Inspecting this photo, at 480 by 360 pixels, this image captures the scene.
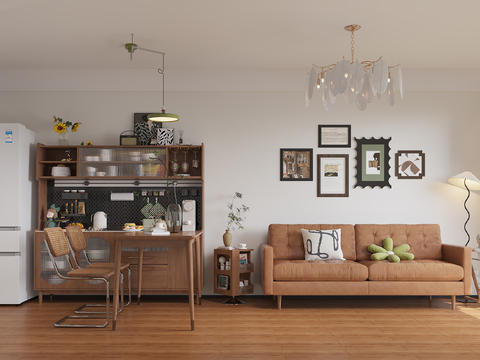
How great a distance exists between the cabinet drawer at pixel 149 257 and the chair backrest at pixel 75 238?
53 cm

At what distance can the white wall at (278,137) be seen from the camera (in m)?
5.40

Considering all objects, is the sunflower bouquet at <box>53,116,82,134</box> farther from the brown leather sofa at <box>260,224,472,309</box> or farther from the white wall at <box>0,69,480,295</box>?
the brown leather sofa at <box>260,224,472,309</box>

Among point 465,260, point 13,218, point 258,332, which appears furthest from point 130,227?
point 465,260

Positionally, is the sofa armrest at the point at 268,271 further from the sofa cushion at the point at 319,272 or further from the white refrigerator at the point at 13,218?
the white refrigerator at the point at 13,218

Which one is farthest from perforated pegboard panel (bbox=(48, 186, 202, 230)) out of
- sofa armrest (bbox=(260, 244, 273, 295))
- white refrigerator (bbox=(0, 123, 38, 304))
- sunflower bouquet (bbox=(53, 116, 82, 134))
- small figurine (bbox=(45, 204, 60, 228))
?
sofa armrest (bbox=(260, 244, 273, 295))

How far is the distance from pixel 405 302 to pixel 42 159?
4776 millimetres

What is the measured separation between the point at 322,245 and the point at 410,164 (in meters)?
1.69

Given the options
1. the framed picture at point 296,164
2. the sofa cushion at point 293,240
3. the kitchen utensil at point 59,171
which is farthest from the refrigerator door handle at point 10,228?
the framed picture at point 296,164

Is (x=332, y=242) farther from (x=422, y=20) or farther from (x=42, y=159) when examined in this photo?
(x=42, y=159)

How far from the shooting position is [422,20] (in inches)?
153

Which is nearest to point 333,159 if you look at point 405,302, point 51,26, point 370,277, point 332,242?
point 332,242

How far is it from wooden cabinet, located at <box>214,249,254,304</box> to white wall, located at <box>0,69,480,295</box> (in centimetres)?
38

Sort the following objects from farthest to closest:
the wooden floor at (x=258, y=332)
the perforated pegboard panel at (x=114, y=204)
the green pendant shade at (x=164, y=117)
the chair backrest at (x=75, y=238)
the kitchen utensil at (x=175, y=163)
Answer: the perforated pegboard panel at (x=114, y=204), the kitchen utensil at (x=175, y=163), the green pendant shade at (x=164, y=117), the chair backrest at (x=75, y=238), the wooden floor at (x=258, y=332)

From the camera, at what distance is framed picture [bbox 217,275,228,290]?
16.1 ft
